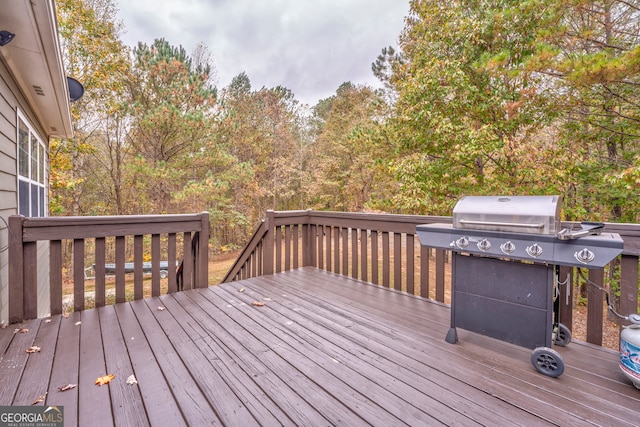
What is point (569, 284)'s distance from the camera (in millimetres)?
1968

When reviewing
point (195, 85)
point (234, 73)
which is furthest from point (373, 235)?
point (234, 73)

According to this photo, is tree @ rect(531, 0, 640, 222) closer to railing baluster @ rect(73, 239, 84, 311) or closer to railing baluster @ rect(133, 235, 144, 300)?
railing baluster @ rect(133, 235, 144, 300)

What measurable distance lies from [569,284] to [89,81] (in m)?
11.6

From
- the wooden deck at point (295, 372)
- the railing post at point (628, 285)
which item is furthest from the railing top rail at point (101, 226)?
the railing post at point (628, 285)

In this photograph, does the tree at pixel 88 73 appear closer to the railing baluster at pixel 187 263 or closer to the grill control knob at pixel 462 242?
the railing baluster at pixel 187 263

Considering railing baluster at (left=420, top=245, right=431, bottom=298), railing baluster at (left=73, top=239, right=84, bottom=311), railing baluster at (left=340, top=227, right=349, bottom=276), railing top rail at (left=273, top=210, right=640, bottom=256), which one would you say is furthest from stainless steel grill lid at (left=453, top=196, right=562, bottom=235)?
railing baluster at (left=73, top=239, right=84, bottom=311)

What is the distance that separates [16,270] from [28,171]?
89.9 inches

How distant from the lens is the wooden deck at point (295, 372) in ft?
4.54

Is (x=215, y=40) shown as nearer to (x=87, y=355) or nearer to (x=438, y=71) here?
(x=438, y=71)

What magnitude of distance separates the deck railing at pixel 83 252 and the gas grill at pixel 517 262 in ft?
7.95

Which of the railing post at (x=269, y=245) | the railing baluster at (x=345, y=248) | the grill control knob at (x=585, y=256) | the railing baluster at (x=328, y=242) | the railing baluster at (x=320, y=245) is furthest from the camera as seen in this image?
the railing baluster at (x=320, y=245)

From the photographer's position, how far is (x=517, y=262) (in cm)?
184

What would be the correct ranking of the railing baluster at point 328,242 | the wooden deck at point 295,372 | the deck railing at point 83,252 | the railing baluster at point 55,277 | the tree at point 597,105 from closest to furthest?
the wooden deck at point 295,372, the deck railing at point 83,252, the railing baluster at point 55,277, the railing baluster at point 328,242, the tree at point 597,105

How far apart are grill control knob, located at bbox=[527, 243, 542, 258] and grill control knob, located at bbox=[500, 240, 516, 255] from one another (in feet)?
0.25
